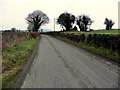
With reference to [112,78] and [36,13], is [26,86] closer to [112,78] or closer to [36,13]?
[112,78]

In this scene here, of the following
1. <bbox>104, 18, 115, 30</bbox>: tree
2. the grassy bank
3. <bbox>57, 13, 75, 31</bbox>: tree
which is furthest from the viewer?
<bbox>104, 18, 115, 30</bbox>: tree

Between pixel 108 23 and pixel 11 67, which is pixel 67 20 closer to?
pixel 108 23

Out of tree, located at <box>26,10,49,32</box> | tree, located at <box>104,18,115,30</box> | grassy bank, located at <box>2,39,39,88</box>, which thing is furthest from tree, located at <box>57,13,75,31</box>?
grassy bank, located at <box>2,39,39,88</box>

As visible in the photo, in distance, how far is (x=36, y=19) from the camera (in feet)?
322

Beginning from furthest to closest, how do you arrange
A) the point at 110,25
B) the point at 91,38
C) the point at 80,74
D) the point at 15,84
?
the point at 110,25, the point at 91,38, the point at 80,74, the point at 15,84

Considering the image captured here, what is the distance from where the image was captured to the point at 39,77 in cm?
651

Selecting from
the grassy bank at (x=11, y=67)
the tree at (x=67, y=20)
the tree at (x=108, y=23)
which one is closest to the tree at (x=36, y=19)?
Result: the tree at (x=67, y=20)

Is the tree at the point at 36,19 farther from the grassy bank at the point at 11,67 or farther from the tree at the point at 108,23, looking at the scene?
the grassy bank at the point at 11,67

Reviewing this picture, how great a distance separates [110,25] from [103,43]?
99.3 meters

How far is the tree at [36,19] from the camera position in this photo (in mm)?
96625

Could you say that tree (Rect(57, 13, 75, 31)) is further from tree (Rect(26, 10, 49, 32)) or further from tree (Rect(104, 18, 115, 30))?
tree (Rect(104, 18, 115, 30))

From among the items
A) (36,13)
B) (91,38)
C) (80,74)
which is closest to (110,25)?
(36,13)

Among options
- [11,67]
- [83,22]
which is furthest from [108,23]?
[11,67]

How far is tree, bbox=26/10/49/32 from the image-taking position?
317ft
